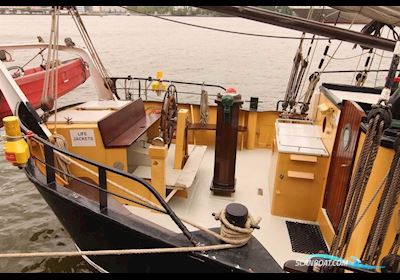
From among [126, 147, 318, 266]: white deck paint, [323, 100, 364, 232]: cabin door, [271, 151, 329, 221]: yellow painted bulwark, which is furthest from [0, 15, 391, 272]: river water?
[323, 100, 364, 232]: cabin door

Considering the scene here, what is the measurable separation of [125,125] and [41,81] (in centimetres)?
272

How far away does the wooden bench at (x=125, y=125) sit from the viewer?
5105 millimetres

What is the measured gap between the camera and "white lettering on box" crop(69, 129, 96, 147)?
198 inches

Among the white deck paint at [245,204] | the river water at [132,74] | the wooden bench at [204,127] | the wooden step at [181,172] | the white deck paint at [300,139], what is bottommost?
the river water at [132,74]

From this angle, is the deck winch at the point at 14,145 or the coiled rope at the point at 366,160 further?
the deck winch at the point at 14,145

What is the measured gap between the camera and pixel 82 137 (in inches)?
199

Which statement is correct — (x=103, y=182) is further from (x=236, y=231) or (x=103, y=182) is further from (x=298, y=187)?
(x=298, y=187)

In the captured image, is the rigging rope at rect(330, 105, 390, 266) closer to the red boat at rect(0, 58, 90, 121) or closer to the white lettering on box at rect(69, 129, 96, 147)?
the white lettering on box at rect(69, 129, 96, 147)

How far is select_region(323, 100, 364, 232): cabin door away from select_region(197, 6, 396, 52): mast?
4.40 ft

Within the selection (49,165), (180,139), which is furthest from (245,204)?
(49,165)

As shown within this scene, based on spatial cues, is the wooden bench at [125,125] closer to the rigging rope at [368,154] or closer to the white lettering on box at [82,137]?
the white lettering on box at [82,137]

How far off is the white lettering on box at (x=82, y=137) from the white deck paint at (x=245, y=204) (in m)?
1.16

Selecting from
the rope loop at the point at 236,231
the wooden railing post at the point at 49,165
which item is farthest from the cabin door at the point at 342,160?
the wooden railing post at the point at 49,165

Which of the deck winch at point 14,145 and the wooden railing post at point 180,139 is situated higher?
the deck winch at point 14,145
